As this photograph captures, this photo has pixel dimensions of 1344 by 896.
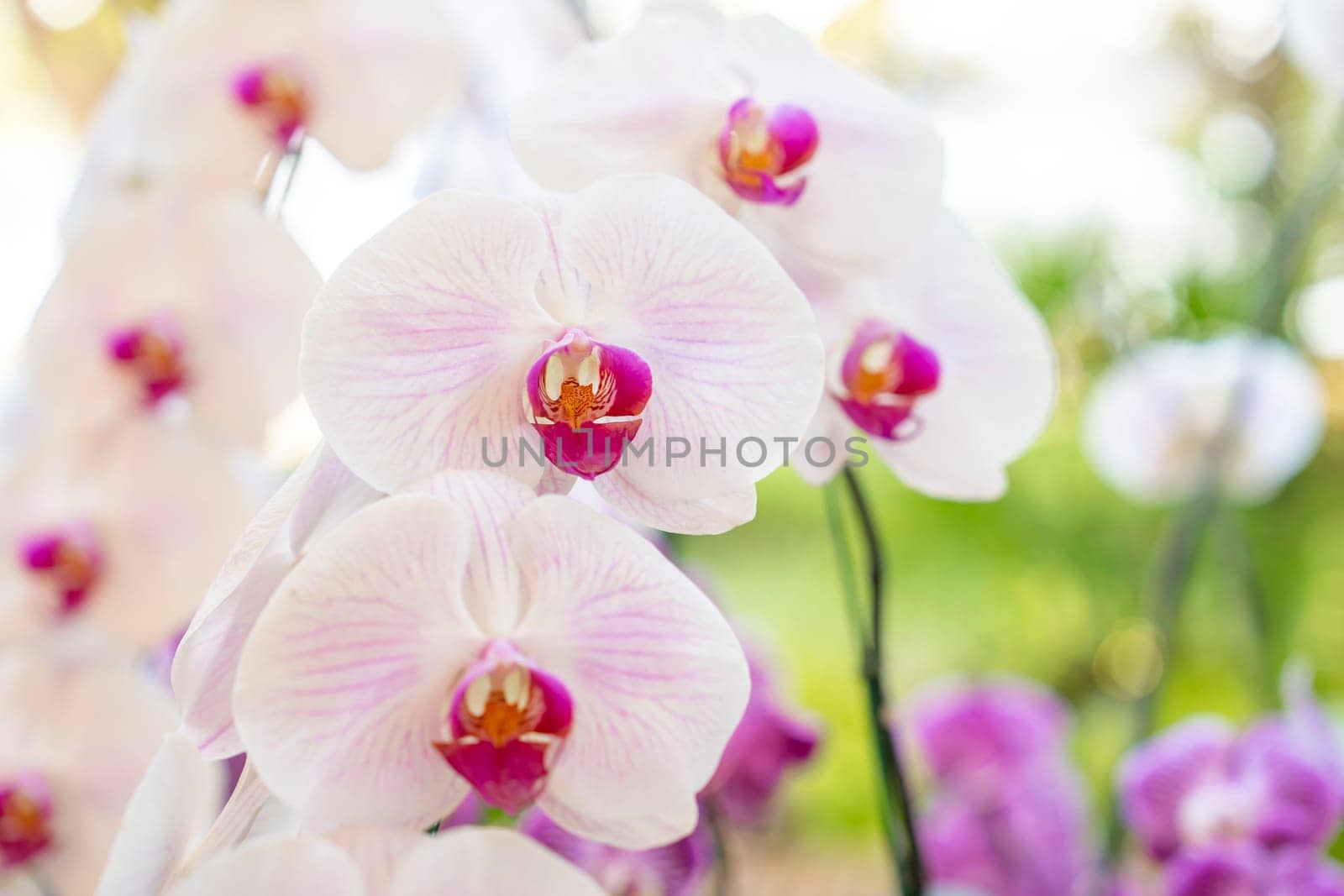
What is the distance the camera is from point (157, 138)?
1.42ft

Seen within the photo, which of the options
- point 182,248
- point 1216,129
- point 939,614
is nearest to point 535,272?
point 182,248

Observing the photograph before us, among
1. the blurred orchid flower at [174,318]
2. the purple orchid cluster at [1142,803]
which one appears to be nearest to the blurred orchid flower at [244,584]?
the blurred orchid flower at [174,318]

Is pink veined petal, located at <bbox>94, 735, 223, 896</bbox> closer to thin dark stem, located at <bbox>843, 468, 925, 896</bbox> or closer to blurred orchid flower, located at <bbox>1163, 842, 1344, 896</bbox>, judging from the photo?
thin dark stem, located at <bbox>843, 468, 925, 896</bbox>

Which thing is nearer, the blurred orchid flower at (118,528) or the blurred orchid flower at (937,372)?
the blurred orchid flower at (937,372)

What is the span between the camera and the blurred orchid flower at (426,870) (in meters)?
0.18

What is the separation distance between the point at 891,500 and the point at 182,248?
1417 millimetres

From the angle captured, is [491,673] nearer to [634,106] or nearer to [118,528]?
[634,106]

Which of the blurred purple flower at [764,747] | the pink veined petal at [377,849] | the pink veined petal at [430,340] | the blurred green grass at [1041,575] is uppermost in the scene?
the pink veined petal at [430,340]

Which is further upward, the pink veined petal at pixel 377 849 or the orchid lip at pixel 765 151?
the orchid lip at pixel 765 151

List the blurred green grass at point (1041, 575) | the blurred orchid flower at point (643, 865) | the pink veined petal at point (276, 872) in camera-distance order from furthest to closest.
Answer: the blurred green grass at point (1041, 575) < the blurred orchid flower at point (643, 865) < the pink veined petal at point (276, 872)

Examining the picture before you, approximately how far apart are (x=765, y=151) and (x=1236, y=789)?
346 mm

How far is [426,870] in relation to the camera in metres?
0.18

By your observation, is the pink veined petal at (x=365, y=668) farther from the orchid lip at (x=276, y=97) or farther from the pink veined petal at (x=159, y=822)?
the orchid lip at (x=276, y=97)

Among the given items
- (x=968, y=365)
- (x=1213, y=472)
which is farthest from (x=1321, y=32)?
(x=968, y=365)
